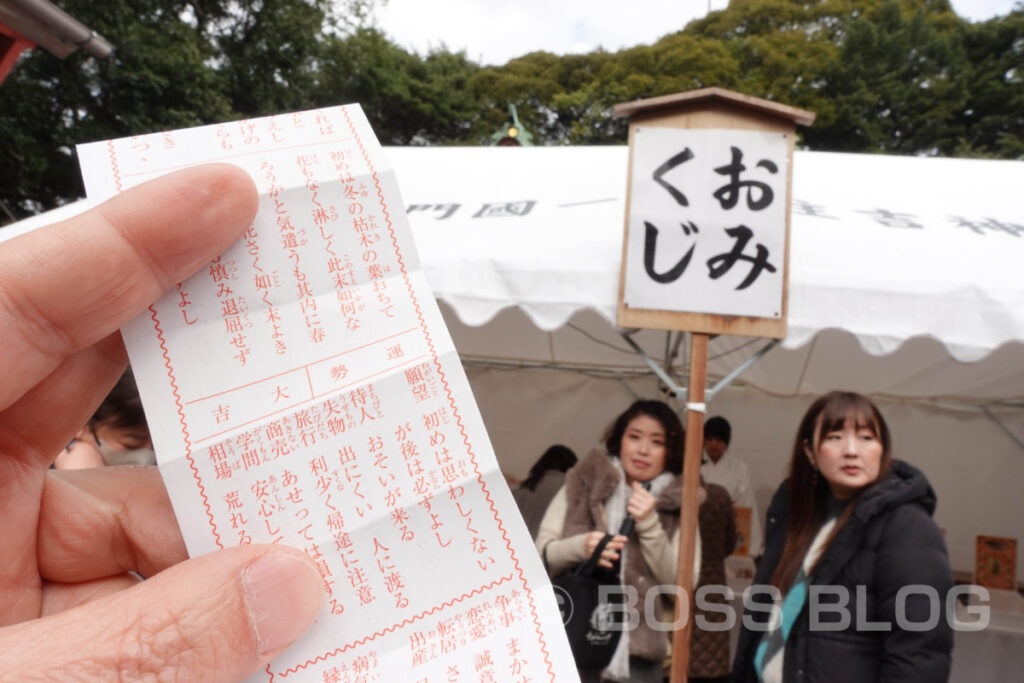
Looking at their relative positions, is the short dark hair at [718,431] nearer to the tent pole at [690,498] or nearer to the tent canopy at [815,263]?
the tent canopy at [815,263]

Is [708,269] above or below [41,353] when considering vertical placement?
above

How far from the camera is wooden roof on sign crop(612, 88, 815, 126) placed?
4.51 ft

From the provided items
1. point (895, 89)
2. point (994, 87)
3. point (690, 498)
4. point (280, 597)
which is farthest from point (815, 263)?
point (994, 87)

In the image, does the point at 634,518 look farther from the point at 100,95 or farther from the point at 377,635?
the point at 100,95

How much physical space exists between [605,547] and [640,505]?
0.14 metres

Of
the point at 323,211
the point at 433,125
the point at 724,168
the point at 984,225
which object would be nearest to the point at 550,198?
the point at 724,168

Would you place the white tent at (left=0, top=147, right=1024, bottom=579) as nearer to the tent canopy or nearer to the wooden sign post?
the tent canopy

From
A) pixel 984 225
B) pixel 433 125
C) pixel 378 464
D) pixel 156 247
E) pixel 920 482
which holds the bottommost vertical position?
pixel 920 482

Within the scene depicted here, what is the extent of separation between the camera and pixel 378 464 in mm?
395

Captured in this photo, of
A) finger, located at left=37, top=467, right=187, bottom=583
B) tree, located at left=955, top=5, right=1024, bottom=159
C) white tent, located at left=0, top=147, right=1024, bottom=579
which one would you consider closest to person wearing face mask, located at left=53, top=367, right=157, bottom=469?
white tent, located at left=0, top=147, right=1024, bottom=579

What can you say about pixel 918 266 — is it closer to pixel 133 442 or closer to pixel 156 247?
pixel 156 247

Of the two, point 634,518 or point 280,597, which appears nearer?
point 280,597

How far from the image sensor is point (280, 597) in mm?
352

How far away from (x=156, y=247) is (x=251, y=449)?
0.15 meters
